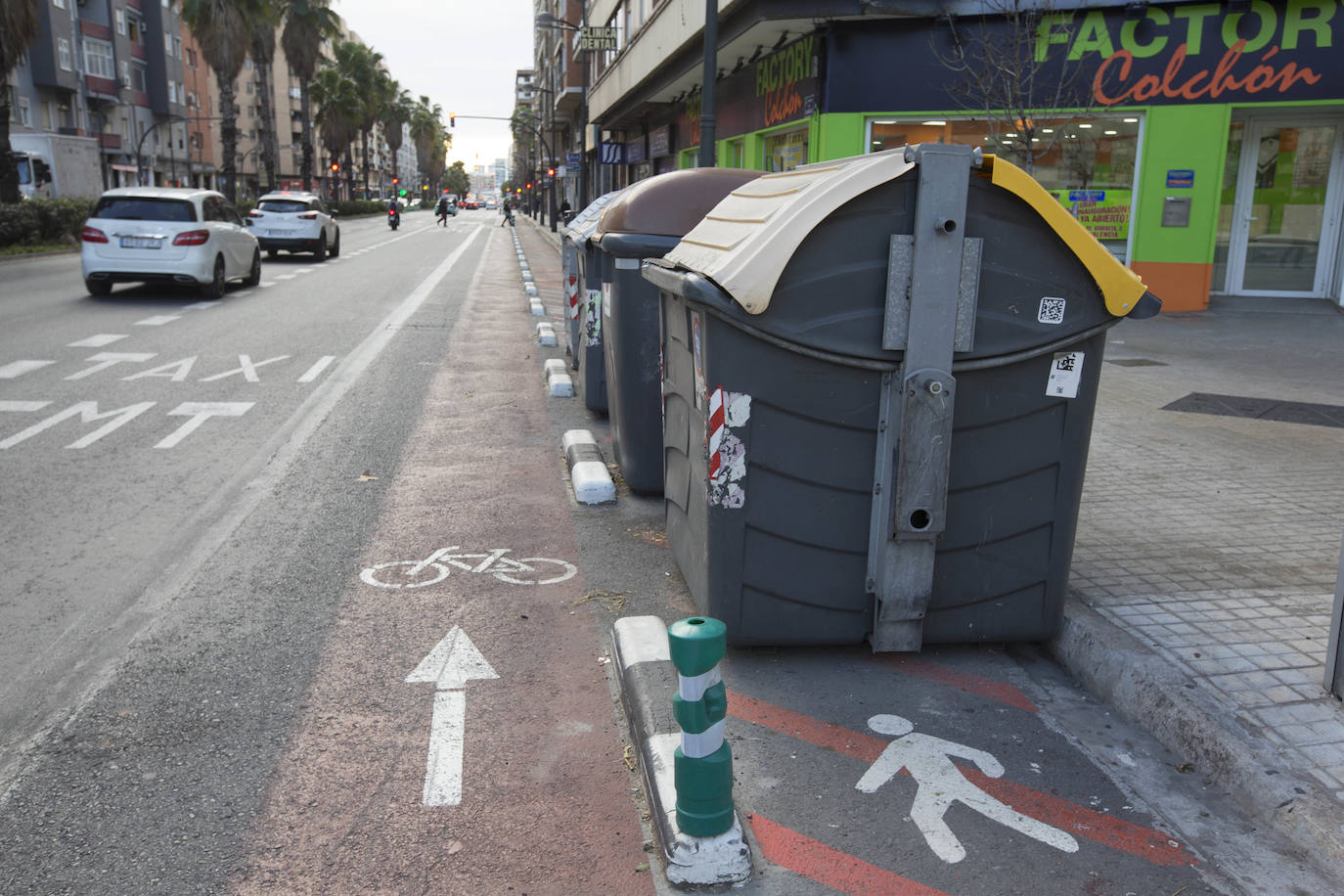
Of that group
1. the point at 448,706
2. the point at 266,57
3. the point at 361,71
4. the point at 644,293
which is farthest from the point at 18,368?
the point at 361,71

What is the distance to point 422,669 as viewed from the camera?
4.27 m

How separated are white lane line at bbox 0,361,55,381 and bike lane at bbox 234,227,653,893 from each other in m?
5.82

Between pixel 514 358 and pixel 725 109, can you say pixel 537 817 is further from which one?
pixel 725 109

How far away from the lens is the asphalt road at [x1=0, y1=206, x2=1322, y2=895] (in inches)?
119

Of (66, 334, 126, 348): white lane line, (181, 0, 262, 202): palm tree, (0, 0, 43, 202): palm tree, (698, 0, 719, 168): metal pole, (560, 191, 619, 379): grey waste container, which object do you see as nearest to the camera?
(560, 191, 619, 379): grey waste container

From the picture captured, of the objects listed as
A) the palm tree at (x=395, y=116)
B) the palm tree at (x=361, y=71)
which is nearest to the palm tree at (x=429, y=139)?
the palm tree at (x=395, y=116)

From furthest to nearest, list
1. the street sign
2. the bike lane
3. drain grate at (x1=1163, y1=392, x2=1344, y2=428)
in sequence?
the street sign
drain grate at (x1=1163, y1=392, x2=1344, y2=428)
the bike lane

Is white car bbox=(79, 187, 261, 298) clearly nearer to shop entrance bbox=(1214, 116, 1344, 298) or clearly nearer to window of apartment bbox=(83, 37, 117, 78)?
shop entrance bbox=(1214, 116, 1344, 298)

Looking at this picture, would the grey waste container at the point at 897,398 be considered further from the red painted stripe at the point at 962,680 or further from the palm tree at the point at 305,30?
the palm tree at the point at 305,30

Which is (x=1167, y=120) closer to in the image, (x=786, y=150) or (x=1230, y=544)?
(x=786, y=150)

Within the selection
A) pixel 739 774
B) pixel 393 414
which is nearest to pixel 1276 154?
pixel 393 414

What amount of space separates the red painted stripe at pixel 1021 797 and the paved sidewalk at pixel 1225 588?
1.29 ft

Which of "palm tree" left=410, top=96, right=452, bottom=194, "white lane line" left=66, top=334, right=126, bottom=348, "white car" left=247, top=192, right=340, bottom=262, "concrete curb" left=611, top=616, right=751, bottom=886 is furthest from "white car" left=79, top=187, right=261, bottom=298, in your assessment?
"palm tree" left=410, top=96, right=452, bottom=194

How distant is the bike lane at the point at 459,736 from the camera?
9.91 ft
